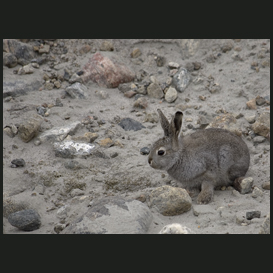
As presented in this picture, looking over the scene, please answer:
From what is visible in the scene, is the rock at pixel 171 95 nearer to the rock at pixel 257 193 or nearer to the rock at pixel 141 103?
the rock at pixel 141 103

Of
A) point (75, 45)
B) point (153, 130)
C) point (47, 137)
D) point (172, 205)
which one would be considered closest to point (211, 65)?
point (153, 130)

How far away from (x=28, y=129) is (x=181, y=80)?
3442 mm

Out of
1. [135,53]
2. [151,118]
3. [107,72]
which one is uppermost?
[135,53]

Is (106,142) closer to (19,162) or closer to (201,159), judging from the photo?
(19,162)

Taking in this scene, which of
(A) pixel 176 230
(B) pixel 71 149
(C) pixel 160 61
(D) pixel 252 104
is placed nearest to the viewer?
(A) pixel 176 230

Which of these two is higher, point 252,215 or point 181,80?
point 181,80

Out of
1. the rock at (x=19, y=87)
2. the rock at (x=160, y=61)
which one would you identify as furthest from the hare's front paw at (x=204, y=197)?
the rock at (x=19, y=87)

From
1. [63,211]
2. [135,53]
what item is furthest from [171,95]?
[63,211]

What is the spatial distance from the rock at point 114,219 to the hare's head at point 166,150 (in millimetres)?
1045

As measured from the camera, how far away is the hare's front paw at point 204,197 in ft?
22.9

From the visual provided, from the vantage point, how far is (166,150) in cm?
738

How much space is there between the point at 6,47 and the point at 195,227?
6545 mm

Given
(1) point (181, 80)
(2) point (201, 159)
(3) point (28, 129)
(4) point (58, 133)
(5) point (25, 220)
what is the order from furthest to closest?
(1) point (181, 80), (4) point (58, 133), (3) point (28, 129), (2) point (201, 159), (5) point (25, 220)

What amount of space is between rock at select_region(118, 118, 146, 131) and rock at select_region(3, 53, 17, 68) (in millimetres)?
2959
